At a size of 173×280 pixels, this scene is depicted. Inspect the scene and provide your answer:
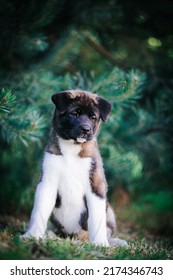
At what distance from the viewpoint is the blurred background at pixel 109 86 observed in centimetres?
639

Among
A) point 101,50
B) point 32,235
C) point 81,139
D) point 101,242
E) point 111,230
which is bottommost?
point 111,230

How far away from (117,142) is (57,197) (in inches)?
89.9

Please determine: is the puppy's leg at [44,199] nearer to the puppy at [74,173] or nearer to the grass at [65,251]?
the puppy at [74,173]

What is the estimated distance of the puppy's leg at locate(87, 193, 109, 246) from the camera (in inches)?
186

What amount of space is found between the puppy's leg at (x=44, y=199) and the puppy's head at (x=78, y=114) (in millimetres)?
295

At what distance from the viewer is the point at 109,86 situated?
6281 millimetres

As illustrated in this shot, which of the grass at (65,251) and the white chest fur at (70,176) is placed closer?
the grass at (65,251)

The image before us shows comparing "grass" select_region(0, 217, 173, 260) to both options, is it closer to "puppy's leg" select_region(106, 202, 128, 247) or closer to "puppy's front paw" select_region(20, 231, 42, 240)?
"puppy's front paw" select_region(20, 231, 42, 240)

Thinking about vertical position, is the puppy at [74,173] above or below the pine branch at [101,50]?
above

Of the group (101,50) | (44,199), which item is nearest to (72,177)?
(44,199)

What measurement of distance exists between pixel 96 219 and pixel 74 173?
460mm

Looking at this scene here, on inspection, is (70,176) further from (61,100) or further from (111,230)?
(111,230)

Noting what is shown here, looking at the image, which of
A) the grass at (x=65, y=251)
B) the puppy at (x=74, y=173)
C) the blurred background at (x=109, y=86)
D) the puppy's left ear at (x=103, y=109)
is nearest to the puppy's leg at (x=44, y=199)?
the puppy at (x=74, y=173)

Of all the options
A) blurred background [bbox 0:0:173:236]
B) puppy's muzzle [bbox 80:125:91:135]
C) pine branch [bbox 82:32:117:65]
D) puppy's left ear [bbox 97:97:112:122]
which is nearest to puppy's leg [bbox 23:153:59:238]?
puppy's muzzle [bbox 80:125:91:135]
